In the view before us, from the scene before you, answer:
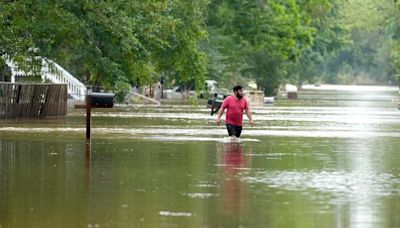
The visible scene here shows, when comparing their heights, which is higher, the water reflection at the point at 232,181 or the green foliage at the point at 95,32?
the green foliage at the point at 95,32

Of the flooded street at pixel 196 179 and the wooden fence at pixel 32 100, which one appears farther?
the wooden fence at pixel 32 100

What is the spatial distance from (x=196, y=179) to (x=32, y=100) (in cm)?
2630

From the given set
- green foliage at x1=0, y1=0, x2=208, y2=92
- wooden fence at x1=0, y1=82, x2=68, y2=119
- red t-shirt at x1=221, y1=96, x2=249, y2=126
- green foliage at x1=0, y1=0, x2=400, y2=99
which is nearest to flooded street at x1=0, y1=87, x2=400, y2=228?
red t-shirt at x1=221, y1=96, x2=249, y2=126

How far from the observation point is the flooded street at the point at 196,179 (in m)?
14.4

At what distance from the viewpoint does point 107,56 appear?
45.3 meters

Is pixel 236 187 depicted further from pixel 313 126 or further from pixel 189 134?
pixel 313 126

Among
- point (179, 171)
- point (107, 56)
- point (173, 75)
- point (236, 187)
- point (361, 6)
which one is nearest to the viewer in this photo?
point (236, 187)

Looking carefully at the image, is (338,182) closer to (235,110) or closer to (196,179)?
(196,179)

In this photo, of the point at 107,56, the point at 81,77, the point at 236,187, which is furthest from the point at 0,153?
the point at 81,77

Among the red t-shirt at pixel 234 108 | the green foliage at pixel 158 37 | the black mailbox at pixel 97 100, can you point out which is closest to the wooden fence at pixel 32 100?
the green foliage at pixel 158 37

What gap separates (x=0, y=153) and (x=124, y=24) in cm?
1850

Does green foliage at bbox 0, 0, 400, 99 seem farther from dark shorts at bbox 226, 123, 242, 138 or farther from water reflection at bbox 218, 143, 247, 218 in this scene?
water reflection at bbox 218, 143, 247, 218

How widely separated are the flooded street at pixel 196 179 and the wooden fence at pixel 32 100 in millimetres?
8349

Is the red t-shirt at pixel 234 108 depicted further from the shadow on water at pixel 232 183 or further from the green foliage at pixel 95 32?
the green foliage at pixel 95 32
